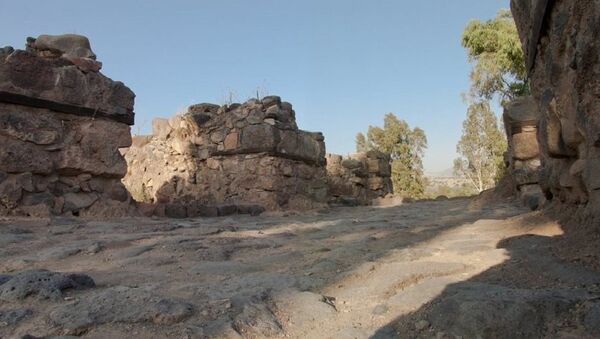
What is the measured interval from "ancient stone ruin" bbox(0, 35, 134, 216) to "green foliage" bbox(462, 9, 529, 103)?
13.5 metres

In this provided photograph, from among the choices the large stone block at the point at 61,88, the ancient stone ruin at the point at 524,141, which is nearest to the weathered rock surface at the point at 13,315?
the large stone block at the point at 61,88

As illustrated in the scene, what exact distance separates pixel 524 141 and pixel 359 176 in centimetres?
516

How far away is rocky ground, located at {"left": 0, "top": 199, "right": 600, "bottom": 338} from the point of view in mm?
1379

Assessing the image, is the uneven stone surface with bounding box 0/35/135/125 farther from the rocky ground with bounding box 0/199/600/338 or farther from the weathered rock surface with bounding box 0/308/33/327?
the weathered rock surface with bounding box 0/308/33/327

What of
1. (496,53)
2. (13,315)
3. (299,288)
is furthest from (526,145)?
(496,53)

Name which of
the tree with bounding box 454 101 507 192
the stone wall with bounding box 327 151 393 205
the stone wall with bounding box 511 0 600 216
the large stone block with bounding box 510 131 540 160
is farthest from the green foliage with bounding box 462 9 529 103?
the stone wall with bounding box 511 0 600 216

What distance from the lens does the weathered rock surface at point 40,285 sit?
5.34ft

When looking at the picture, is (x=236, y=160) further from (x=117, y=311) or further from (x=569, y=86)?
(x=117, y=311)

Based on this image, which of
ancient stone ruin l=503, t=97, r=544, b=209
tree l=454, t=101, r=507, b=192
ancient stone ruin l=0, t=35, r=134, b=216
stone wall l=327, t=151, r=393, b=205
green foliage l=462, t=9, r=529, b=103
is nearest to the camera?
ancient stone ruin l=0, t=35, r=134, b=216

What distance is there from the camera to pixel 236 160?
22.2 ft

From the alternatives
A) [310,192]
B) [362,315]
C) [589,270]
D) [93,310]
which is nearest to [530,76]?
[589,270]

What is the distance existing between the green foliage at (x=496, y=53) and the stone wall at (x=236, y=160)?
411 inches

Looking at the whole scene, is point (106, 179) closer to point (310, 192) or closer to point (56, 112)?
point (56, 112)

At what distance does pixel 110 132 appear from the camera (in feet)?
15.5
